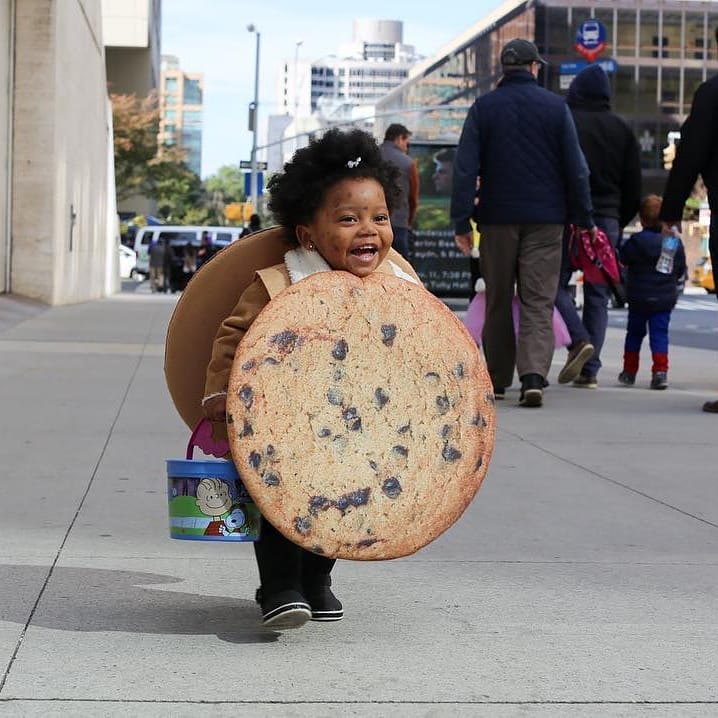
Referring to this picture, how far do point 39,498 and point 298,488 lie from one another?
255 cm

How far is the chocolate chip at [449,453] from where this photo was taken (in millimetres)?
3828

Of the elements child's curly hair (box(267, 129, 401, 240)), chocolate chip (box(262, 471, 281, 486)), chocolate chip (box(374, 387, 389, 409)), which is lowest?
chocolate chip (box(262, 471, 281, 486))

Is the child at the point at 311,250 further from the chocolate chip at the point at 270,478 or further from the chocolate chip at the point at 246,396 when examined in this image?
the chocolate chip at the point at 270,478

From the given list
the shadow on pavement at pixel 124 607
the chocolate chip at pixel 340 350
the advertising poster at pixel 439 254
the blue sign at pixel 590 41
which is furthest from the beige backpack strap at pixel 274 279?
the blue sign at pixel 590 41

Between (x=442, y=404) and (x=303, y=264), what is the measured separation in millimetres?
511

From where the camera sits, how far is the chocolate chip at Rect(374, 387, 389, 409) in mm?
3803

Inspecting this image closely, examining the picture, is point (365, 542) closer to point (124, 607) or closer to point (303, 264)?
point (303, 264)

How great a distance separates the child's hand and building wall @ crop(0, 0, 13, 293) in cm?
1884

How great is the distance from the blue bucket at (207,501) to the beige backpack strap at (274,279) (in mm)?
450

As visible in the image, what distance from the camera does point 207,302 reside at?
13.8ft

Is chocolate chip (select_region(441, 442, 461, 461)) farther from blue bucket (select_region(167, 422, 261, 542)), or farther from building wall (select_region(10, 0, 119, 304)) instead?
building wall (select_region(10, 0, 119, 304))

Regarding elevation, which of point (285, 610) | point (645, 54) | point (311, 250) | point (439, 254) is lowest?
point (285, 610)

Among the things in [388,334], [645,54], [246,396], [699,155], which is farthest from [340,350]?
[645,54]

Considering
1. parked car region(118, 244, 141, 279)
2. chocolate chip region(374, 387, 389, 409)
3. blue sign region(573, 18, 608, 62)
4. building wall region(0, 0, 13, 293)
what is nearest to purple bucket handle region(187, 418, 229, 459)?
chocolate chip region(374, 387, 389, 409)
